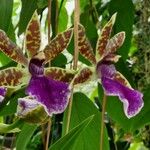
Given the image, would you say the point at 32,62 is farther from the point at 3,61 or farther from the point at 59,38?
the point at 3,61

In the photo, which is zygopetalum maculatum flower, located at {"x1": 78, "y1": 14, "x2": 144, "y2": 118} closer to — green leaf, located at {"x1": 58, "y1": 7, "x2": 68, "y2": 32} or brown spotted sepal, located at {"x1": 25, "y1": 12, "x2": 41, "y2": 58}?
brown spotted sepal, located at {"x1": 25, "y1": 12, "x2": 41, "y2": 58}

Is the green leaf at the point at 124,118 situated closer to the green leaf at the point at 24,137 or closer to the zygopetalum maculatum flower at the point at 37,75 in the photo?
the green leaf at the point at 24,137

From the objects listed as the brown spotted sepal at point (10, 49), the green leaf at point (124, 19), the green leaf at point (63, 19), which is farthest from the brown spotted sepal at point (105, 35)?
the green leaf at point (63, 19)

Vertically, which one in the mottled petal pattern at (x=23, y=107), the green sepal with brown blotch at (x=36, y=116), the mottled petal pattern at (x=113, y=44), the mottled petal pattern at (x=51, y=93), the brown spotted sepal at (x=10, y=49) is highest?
the mottled petal pattern at (x=113, y=44)

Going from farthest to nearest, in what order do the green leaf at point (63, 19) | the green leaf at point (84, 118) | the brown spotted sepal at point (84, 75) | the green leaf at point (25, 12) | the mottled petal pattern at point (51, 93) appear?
the green leaf at point (63, 19), the green leaf at point (25, 12), the green leaf at point (84, 118), the brown spotted sepal at point (84, 75), the mottled petal pattern at point (51, 93)

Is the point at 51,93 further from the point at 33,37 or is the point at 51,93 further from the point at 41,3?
the point at 41,3

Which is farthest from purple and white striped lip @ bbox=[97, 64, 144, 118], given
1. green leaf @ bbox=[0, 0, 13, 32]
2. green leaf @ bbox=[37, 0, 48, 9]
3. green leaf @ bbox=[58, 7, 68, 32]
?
green leaf @ bbox=[58, 7, 68, 32]

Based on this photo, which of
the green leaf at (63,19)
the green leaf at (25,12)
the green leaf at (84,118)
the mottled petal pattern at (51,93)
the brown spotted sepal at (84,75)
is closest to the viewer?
the mottled petal pattern at (51,93)
